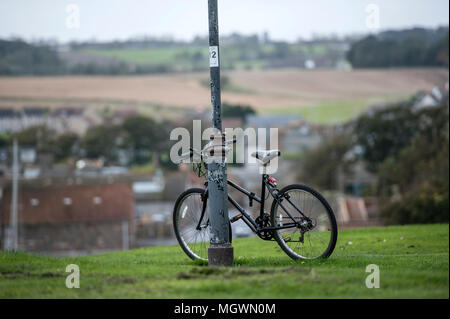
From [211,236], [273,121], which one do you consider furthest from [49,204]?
[273,121]

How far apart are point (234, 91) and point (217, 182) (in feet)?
406

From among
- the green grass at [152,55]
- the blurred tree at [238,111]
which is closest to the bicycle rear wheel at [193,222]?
the blurred tree at [238,111]

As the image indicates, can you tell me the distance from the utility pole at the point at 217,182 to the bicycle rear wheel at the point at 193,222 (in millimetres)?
982

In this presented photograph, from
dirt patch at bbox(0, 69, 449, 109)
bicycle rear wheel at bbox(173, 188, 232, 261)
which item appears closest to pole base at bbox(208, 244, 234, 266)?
bicycle rear wheel at bbox(173, 188, 232, 261)

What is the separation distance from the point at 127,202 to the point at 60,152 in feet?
173

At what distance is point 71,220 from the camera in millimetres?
54781

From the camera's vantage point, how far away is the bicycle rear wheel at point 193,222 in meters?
9.47

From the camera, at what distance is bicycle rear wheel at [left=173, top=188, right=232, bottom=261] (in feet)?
31.1

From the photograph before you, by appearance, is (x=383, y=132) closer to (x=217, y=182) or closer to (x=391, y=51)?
(x=391, y=51)

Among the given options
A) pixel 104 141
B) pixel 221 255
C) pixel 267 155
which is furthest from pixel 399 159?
pixel 104 141

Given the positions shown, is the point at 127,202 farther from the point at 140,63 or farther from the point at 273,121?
the point at 140,63

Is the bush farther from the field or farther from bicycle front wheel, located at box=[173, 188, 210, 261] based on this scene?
the field

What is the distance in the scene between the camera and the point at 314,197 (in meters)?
8.23

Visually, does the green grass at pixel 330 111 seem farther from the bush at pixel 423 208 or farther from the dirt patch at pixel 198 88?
the bush at pixel 423 208
